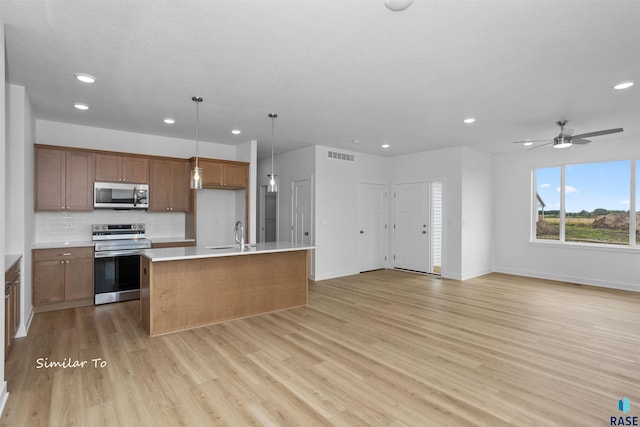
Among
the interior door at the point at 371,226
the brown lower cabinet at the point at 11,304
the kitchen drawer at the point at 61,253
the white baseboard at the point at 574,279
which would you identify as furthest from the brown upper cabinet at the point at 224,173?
the white baseboard at the point at 574,279

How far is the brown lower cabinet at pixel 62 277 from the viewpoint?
4.42 m

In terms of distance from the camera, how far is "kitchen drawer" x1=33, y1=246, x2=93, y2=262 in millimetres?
4398

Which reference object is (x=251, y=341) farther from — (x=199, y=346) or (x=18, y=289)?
(x=18, y=289)

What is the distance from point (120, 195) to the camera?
5.30 meters

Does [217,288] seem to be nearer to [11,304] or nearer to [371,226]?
[11,304]

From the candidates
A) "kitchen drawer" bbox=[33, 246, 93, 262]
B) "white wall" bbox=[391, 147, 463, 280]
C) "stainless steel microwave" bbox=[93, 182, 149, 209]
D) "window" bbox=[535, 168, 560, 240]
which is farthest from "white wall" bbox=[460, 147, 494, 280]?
"kitchen drawer" bbox=[33, 246, 93, 262]

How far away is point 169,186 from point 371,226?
4328 mm

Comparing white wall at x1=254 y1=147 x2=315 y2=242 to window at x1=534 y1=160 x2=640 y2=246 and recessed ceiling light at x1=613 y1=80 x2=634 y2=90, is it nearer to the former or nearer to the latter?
recessed ceiling light at x1=613 y1=80 x2=634 y2=90

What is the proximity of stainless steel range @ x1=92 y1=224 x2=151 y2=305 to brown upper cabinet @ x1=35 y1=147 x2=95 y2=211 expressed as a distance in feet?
1.70

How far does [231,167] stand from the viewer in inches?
240

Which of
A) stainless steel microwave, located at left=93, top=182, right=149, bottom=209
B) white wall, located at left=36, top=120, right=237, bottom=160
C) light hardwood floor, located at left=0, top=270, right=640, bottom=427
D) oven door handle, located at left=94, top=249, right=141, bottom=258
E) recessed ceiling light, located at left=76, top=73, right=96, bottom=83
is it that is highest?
recessed ceiling light, located at left=76, top=73, right=96, bottom=83

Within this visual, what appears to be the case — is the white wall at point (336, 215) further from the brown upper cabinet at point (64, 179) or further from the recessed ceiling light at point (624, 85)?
the recessed ceiling light at point (624, 85)

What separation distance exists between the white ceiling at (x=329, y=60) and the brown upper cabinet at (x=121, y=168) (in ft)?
1.87

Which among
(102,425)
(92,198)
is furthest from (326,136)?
(102,425)
